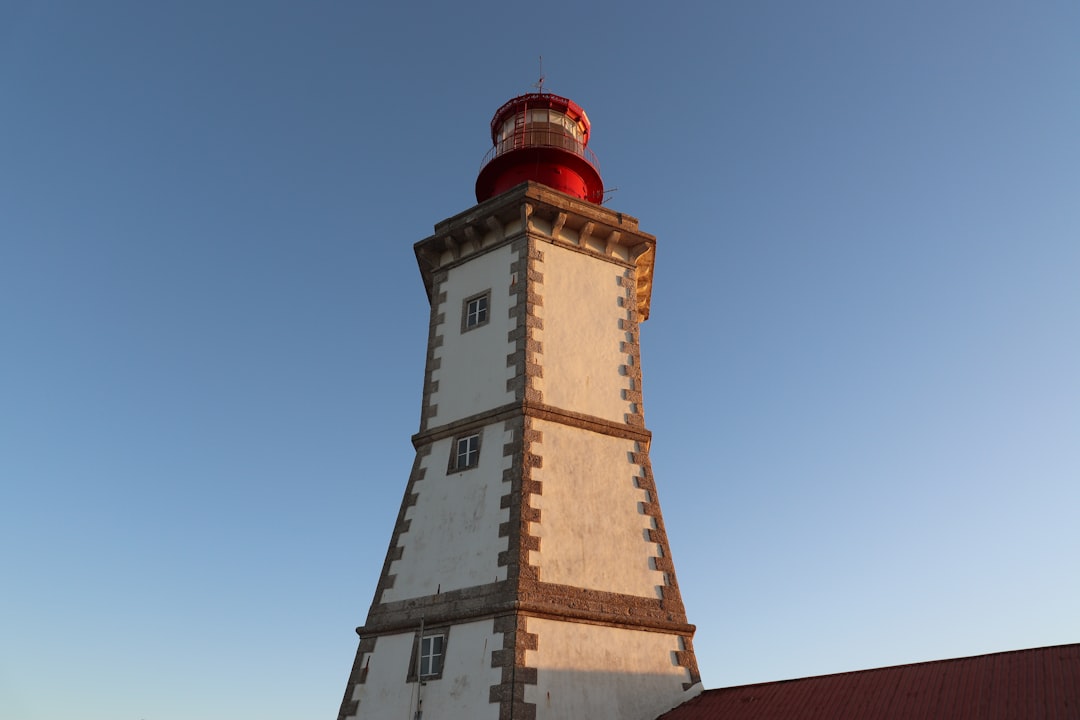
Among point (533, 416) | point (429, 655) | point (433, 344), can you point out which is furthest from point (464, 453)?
point (429, 655)

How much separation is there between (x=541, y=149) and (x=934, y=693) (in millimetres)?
13420

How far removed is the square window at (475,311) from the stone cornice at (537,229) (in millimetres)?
1103

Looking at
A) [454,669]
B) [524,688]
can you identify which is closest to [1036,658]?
[524,688]

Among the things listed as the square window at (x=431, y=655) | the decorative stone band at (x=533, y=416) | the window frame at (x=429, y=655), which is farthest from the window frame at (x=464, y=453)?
the square window at (x=431, y=655)

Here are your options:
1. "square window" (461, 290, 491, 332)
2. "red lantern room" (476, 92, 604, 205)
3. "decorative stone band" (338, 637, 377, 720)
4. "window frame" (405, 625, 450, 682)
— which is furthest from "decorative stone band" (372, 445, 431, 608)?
"red lantern room" (476, 92, 604, 205)

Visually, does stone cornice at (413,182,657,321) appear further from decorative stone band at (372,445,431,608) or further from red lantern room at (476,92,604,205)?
decorative stone band at (372,445,431,608)

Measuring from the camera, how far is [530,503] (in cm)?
1240

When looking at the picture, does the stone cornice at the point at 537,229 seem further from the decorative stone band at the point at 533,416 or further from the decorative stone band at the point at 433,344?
the decorative stone band at the point at 533,416

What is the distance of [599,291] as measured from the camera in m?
15.7

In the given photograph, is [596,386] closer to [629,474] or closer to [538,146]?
[629,474]

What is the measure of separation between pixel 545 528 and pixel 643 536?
74.0 inches

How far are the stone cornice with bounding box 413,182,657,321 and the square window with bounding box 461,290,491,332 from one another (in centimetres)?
110

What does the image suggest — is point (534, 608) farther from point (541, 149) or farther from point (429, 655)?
point (541, 149)

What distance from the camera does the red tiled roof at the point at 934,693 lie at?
336 inches
